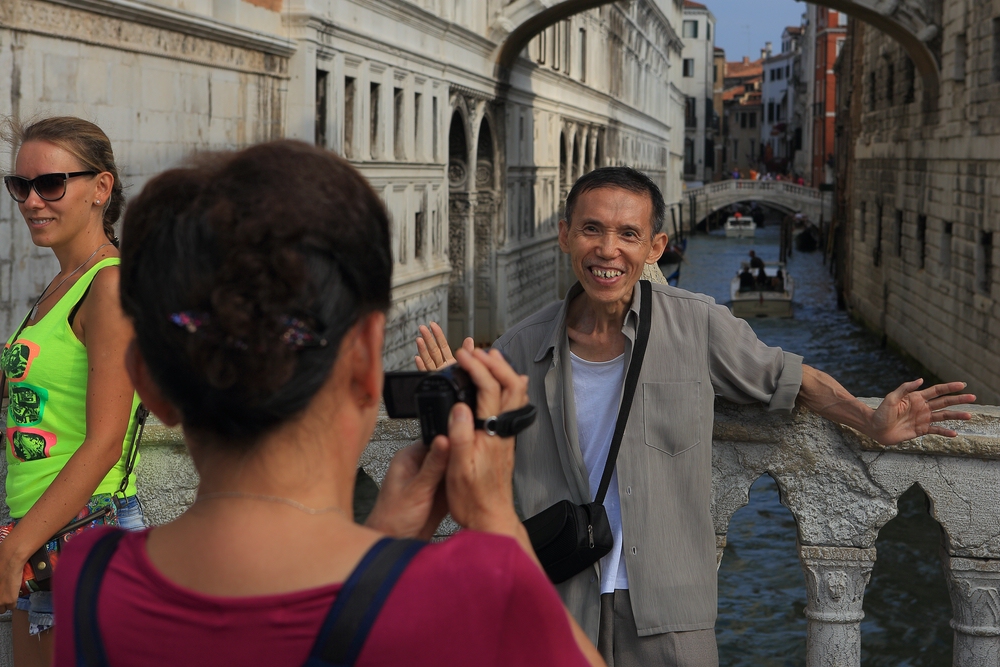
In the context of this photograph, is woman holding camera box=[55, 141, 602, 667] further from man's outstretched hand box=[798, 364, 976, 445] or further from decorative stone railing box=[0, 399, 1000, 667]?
decorative stone railing box=[0, 399, 1000, 667]

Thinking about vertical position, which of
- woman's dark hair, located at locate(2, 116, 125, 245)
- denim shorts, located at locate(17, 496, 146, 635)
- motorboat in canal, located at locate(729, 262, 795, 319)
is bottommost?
motorboat in canal, located at locate(729, 262, 795, 319)

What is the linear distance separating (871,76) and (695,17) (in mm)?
47970

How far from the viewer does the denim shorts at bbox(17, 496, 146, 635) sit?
6.30 feet

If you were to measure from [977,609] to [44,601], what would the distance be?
1.70 metres

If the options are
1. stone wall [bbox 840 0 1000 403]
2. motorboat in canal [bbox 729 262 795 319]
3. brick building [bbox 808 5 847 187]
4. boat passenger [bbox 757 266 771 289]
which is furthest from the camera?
brick building [bbox 808 5 847 187]

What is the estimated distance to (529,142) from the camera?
2020cm

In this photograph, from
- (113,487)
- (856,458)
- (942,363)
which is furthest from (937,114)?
(113,487)

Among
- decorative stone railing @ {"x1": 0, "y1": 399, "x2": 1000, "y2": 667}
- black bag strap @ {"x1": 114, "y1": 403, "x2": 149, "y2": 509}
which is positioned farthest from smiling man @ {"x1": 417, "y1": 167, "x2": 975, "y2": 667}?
black bag strap @ {"x1": 114, "y1": 403, "x2": 149, "y2": 509}

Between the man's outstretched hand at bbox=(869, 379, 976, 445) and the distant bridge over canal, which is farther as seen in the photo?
the distant bridge over canal

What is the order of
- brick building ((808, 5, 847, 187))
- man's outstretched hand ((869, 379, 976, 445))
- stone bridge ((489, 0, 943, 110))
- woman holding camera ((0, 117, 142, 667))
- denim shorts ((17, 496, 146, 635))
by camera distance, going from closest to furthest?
1. woman holding camera ((0, 117, 142, 667))
2. denim shorts ((17, 496, 146, 635))
3. man's outstretched hand ((869, 379, 976, 445))
4. stone bridge ((489, 0, 943, 110))
5. brick building ((808, 5, 847, 187))

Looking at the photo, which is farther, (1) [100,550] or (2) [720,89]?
(2) [720,89]

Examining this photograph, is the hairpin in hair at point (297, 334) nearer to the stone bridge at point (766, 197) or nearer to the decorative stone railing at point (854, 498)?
the decorative stone railing at point (854, 498)

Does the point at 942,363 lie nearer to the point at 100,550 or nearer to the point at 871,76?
the point at 871,76

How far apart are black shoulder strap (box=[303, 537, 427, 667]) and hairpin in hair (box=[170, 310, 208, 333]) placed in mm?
237
